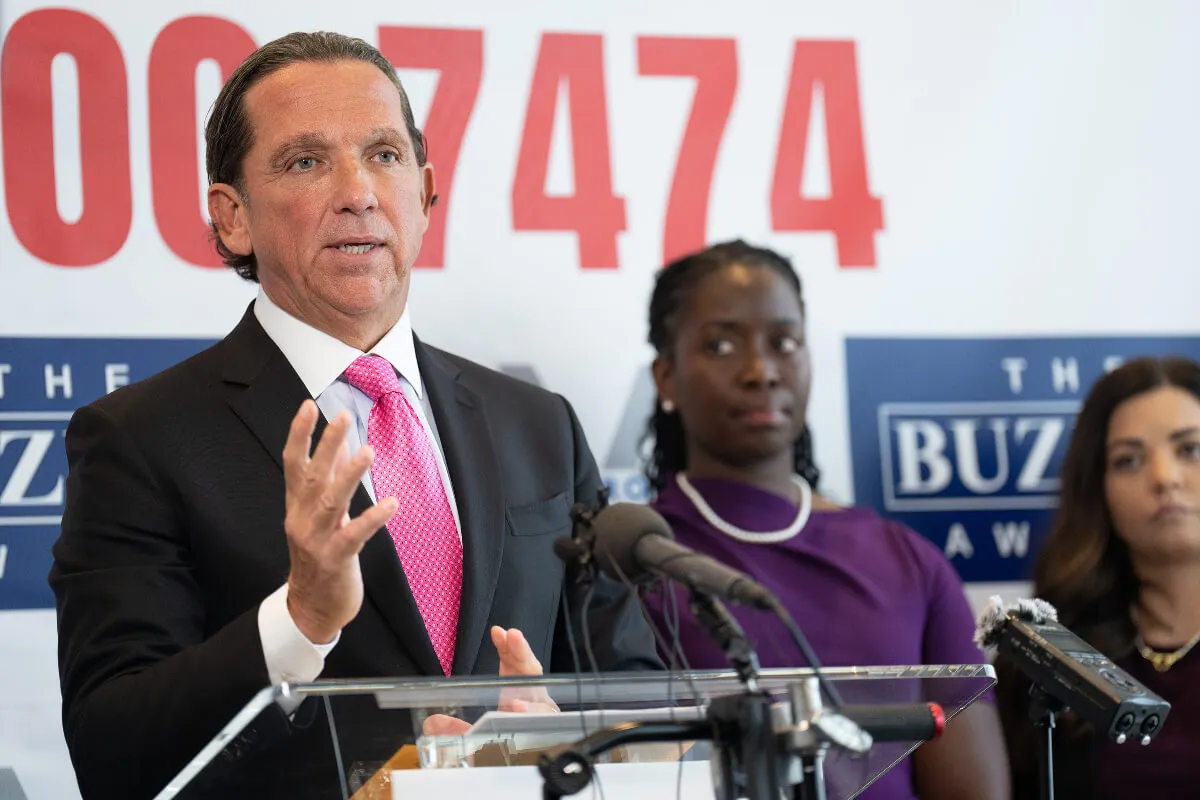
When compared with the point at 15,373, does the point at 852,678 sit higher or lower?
lower

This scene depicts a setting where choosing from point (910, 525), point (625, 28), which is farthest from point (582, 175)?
point (910, 525)

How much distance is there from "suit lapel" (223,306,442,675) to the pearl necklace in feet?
4.39

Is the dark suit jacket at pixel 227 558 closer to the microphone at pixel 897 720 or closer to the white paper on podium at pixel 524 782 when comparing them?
the white paper on podium at pixel 524 782

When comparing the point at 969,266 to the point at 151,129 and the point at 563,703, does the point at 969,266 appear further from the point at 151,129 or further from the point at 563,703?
the point at 563,703

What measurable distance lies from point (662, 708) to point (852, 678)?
7.1 inches

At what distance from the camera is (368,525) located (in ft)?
4.71

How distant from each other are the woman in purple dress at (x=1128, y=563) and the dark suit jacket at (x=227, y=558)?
55.8 inches

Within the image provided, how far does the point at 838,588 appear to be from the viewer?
3.07m

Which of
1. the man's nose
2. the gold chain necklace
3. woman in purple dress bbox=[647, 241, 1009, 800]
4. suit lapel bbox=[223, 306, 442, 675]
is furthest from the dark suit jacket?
the gold chain necklace

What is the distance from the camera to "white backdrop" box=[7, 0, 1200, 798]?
9.99 ft

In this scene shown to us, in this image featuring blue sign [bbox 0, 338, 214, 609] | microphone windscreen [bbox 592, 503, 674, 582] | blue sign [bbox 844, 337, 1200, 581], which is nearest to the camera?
microphone windscreen [bbox 592, 503, 674, 582]

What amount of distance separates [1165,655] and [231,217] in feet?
7.00

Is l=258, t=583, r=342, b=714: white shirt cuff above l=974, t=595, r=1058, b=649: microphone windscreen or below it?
above

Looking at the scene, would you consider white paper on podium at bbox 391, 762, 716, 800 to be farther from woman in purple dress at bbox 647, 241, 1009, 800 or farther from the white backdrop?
the white backdrop
